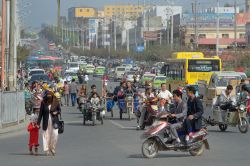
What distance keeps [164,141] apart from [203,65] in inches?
1372

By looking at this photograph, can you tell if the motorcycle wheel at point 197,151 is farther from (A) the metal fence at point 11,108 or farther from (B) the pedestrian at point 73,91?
(B) the pedestrian at point 73,91

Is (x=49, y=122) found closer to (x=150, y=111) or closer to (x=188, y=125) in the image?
(x=188, y=125)

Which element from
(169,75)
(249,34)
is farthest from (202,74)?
(249,34)

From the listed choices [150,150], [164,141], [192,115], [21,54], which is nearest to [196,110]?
[192,115]

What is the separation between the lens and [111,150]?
21.2 meters

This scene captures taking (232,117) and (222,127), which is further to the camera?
(222,127)

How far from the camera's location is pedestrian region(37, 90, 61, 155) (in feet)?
65.5

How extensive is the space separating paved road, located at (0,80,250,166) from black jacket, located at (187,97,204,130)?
2.70ft

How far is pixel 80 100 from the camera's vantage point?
36656 mm

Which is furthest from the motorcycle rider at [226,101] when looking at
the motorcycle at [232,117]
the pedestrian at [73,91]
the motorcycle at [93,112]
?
the pedestrian at [73,91]

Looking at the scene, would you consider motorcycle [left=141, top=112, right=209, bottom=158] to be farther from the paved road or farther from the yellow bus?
the yellow bus

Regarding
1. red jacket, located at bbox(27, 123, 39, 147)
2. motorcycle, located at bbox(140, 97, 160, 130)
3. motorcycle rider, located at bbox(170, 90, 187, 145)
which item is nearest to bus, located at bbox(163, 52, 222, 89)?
A: motorcycle, located at bbox(140, 97, 160, 130)

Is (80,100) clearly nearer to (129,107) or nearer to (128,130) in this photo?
(129,107)

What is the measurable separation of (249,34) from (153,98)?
298ft
